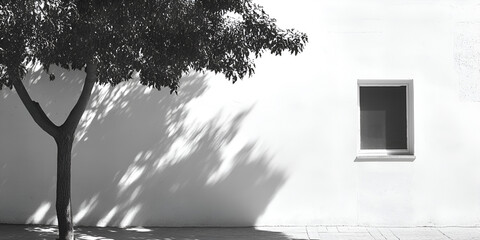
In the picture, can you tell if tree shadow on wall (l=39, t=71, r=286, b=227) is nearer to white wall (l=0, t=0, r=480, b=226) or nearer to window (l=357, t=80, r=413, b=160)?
white wall (l=0, t=0, r=480, b=226)

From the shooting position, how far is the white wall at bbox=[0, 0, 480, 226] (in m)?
10.9

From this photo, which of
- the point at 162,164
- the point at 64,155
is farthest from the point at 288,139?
the point at 64,155

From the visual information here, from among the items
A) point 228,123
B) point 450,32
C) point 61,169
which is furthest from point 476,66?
point 61,169

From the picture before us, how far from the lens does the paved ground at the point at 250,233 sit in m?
10.1

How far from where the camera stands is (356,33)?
35.9ft

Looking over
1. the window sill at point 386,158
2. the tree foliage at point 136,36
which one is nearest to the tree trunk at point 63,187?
the tree foliage at point 136,36

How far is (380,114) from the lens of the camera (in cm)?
1120

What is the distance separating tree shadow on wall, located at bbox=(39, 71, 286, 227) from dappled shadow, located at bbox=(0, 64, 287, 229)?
16 millimetres

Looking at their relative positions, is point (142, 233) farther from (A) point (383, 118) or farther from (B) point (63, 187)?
(A) point (383, 118)

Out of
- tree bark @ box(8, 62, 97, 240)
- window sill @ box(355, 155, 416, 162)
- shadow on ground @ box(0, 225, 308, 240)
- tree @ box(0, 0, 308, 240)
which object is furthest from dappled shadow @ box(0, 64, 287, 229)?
tree bark @ box(8, 62, 97, 240)

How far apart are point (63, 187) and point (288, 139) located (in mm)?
3673

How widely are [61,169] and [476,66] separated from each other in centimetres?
647

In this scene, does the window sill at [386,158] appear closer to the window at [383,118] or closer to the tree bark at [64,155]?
the window at [383,118]

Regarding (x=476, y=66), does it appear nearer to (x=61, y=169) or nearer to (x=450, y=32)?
(x=450, y=32)
